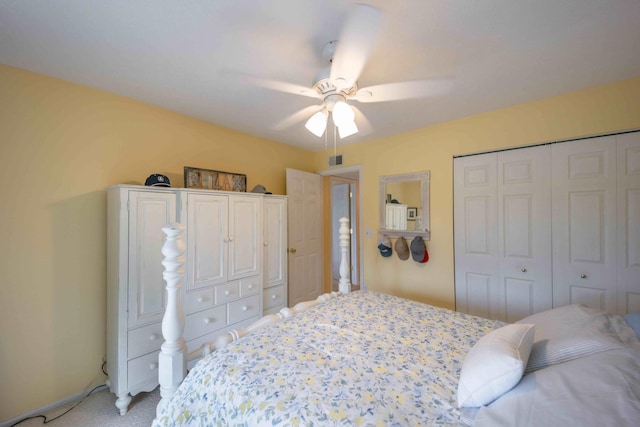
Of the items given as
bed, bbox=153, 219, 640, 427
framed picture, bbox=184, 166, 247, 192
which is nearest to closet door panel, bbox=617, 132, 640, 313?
bed, bbox=153, 219, 640, 427

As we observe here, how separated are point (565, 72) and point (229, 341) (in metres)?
2.79

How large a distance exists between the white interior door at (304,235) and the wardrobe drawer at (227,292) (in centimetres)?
96

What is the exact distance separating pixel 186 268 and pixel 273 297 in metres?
1.04

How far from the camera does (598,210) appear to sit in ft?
6.51

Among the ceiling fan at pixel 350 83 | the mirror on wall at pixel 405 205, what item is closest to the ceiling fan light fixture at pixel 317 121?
the ceiling fan at pixel 350 83

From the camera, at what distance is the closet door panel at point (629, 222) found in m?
1.85

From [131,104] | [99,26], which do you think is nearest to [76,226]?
[131,104]

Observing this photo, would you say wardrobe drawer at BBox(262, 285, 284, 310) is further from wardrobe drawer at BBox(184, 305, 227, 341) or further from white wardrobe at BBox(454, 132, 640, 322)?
white wardrobe at BBox(454, 132, 640, 322)

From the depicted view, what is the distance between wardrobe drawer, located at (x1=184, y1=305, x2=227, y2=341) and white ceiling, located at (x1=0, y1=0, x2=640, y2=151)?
71.0 inches

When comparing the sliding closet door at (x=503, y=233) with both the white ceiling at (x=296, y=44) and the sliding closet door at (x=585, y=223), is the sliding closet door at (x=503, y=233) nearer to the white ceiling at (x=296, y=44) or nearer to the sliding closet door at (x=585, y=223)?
the sliding closet door at (x=585, y=223)

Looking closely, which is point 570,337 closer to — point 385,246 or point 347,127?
point 347,127

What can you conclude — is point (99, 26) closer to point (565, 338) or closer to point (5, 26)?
point (5, 26)

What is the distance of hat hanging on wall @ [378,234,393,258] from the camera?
3053mm

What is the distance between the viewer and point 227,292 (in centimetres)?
231
